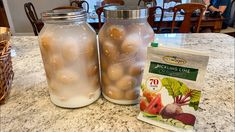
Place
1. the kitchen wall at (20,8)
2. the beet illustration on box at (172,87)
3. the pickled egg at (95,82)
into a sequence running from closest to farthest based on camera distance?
the beet illustration on box at (172,87) < the pickled egg at (95,82) < the kitchen wall at (20,8)

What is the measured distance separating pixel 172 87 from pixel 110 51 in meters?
0.17

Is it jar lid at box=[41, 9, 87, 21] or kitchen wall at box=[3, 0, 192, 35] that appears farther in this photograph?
kitchen wall at box=[3, 0, 192, 35]

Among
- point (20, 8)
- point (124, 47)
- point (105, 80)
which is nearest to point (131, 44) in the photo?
point (124, 47)

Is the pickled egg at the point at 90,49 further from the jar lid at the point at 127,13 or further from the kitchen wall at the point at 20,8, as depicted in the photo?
the kitchen wall at the point at 20,8

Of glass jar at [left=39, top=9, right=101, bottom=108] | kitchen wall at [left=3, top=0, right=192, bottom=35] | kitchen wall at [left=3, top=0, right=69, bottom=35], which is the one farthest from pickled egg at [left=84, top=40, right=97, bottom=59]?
A: kitchen wall at [left=3, top=0, right=69, bottom=35]

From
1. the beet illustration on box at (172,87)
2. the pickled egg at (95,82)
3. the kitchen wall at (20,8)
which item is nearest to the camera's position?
the beet illustration on box at (172,87)

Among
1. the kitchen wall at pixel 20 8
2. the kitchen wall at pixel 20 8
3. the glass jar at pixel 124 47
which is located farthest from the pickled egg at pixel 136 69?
the kitchen wall at pixel 20 8

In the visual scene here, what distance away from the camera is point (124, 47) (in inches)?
17.1

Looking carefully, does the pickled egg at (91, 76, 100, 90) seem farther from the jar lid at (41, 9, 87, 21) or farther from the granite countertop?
the jar lid at (41, 9, 87, 21)

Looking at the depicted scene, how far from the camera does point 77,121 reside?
456 millimetres

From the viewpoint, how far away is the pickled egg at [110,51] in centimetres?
45

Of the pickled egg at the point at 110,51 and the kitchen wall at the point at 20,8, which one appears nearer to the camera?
the pickled egg at the point at 110,51

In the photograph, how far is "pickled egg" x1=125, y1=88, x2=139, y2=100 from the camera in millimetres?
478

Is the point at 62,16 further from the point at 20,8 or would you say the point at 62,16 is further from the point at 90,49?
the point at 20,8
